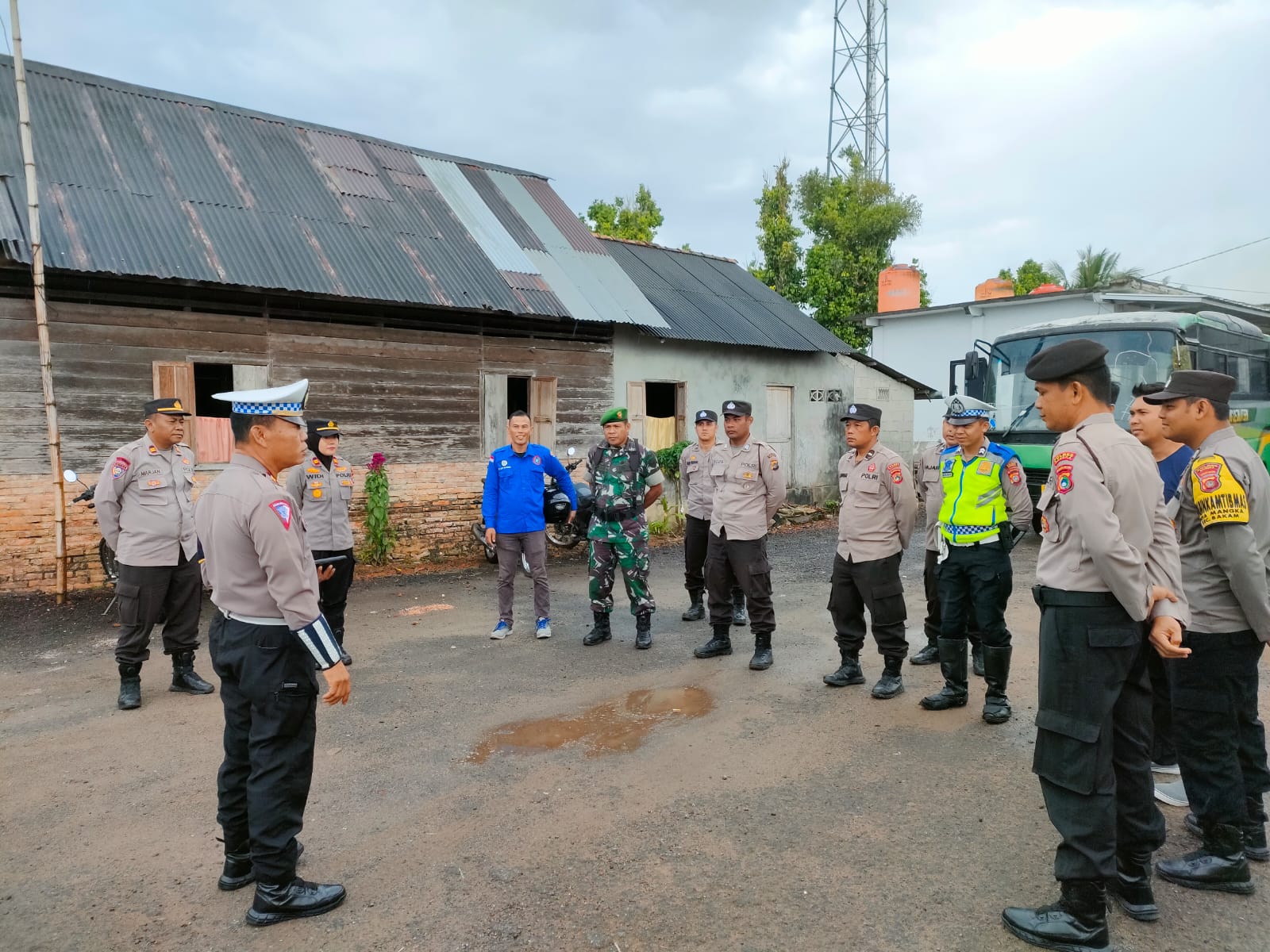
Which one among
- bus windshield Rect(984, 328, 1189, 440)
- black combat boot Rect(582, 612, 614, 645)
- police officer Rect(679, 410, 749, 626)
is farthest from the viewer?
bus windshield Rect(984, 328, 1189, 440)

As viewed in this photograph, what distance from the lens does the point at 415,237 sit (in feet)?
36.4

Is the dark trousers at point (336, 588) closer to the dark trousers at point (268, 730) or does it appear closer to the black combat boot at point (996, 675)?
the dark trousers at point (268, 730)

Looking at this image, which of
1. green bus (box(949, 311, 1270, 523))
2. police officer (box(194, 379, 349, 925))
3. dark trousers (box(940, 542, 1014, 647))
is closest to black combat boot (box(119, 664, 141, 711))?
police officer (box(194, 379, 349, 925))

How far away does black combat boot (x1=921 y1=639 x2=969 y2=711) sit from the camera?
16.0 ft

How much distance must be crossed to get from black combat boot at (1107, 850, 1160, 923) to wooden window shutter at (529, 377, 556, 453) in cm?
935

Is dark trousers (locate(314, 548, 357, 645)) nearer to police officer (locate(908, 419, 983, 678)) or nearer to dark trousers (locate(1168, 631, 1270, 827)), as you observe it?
police officer (locate(908, 419, 983, 678))

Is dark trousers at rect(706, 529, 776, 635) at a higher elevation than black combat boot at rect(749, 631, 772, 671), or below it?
higher

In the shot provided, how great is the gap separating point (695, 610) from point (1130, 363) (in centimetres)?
680

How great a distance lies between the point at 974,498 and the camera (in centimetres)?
482

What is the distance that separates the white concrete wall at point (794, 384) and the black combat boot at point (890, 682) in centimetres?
770

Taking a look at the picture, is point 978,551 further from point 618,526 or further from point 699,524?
point 699,524

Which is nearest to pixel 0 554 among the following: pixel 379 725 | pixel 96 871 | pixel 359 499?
pixel 359 499

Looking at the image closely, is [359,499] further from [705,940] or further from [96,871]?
[705,940]

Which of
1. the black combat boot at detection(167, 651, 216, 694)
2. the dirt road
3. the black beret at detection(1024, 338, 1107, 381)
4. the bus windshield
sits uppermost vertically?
the bus windshield
